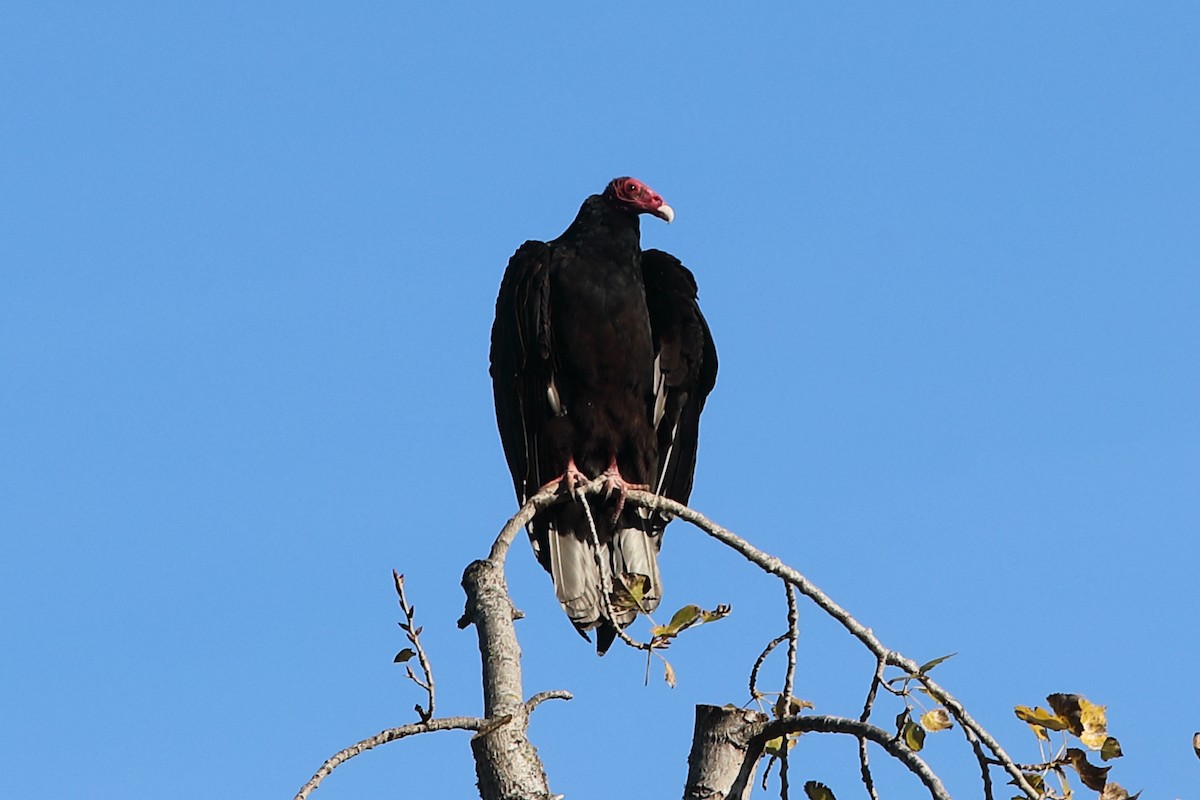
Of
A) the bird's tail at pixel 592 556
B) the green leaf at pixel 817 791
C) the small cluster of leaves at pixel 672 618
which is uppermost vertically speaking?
the bird's tail at pixel 592 556

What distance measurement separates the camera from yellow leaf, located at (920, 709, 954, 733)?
97.2 inches

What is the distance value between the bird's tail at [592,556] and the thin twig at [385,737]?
6.28 feet

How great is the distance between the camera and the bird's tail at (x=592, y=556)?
182 inches

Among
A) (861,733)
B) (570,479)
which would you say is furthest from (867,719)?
(570,479)

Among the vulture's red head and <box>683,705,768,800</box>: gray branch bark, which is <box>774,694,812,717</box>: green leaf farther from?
the vulture's red head

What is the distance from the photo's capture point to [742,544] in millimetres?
3205

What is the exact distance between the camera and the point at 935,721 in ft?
8.11

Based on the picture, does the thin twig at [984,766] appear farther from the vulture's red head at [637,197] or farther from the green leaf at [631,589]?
the vulture's red head at [637,197]

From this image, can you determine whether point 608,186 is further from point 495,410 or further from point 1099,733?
point 1099,733

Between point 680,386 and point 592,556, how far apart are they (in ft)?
2.34

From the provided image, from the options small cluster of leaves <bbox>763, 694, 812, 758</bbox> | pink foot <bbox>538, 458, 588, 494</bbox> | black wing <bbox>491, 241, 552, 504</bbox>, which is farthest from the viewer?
black wing <bbox>491, 241, 552, 504</bbox>

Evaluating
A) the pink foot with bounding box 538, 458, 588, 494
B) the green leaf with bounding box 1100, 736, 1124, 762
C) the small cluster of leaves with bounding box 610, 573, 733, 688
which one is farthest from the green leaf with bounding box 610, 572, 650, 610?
the pink foot with bounding box 538, 458, 588, 494

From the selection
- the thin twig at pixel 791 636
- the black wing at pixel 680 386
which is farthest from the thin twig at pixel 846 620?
the black wing at pixel 680 386

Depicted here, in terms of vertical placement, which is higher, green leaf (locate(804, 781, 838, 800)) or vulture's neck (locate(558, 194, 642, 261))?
vulture's neck (locate(558, 194, 642, 261))
